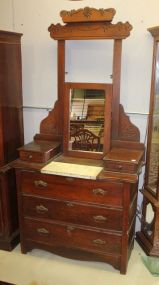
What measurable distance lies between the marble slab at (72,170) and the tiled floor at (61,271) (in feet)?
2.47

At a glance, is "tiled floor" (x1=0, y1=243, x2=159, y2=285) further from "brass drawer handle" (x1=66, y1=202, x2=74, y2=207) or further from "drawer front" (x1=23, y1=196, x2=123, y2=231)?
"brass drawer handle" (x1=66, y1=202, x2=74, y2=207)

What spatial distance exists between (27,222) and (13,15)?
1667 mm

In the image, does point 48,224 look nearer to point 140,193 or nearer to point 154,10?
point 140,193

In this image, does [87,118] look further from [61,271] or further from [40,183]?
[61,271]

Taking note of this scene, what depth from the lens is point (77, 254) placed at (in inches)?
89.1

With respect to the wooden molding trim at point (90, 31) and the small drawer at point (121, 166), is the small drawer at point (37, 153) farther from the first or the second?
the wooden molding trim at point (90, 31)

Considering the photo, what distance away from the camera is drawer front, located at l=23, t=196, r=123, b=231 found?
2076 millimetres

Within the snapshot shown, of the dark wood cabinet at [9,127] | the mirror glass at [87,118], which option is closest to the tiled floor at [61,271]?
the dark wood cabinet at [9,127]

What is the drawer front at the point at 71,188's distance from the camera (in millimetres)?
2023

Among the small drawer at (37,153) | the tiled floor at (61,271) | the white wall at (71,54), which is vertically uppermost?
the white wall at (71,54)

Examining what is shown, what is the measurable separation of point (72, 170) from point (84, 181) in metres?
0.11

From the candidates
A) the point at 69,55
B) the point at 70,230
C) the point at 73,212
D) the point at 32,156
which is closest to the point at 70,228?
the point at 70,230

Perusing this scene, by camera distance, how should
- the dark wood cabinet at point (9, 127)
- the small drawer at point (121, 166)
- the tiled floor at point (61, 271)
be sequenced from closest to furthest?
the small drawer at point (121, 166) < the tiled floor at point (61, 271) < the dark wood cabinet at point (9, 127)

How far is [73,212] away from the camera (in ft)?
7.05
